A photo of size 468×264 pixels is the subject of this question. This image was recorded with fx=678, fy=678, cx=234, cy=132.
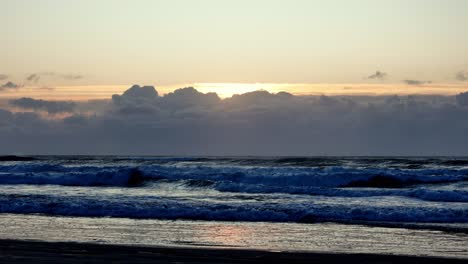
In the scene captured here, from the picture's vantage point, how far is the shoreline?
1276cm

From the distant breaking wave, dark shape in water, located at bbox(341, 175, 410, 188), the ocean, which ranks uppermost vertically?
the ocean

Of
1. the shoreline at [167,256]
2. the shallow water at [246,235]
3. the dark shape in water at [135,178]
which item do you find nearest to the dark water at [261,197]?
the dark shape in water at [135,178]

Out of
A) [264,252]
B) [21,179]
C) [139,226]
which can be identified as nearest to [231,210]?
[139,226]

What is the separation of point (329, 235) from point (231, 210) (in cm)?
548

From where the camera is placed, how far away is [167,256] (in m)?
13.3

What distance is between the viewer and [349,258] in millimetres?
13203

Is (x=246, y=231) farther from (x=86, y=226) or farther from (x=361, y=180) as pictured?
(x=361, y=180)

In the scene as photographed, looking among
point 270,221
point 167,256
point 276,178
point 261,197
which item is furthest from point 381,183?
point 167,256

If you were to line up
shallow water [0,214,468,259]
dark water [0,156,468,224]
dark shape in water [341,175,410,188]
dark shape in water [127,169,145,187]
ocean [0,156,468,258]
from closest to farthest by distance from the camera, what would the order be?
shallow water [0,214,468,259], ocean [0,156,468,258], dark water [0,156,468,224], dark shape in water [341,175,410,188], dark shape in water [127,169,145,187]

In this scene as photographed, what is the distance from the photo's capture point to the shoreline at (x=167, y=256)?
12758 mm

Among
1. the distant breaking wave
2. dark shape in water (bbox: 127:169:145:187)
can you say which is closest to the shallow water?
the distant breaking wave

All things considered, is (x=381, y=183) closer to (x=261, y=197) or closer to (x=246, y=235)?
(x=261, y=197)

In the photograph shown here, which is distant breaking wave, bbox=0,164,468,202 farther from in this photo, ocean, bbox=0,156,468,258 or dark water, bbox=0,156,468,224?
ocean, bbox=0,156,468,258

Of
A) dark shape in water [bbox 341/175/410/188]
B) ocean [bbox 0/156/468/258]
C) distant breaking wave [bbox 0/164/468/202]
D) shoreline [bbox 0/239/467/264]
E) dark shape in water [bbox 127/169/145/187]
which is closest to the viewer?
shoreline [bbox 0/239/467/264]
